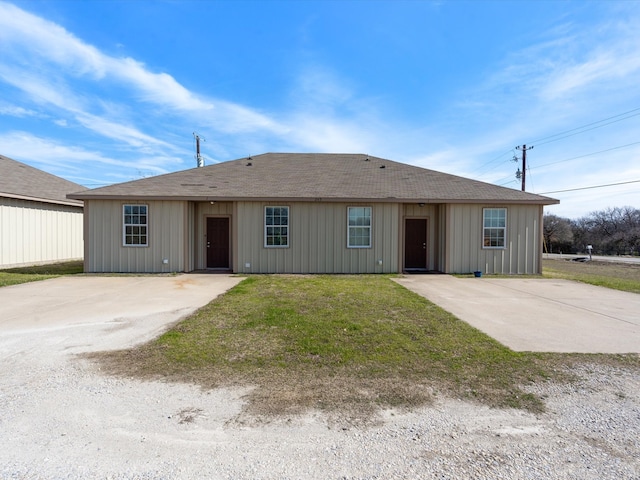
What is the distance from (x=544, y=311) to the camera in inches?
261

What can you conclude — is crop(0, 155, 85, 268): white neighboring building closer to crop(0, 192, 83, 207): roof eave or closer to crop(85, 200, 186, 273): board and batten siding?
crop(0, 192, 83, 207): roof eave

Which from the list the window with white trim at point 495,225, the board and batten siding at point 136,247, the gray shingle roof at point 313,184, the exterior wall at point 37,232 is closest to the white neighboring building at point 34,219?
the exterior wall at point 37,232

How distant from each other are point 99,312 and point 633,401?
296 inches

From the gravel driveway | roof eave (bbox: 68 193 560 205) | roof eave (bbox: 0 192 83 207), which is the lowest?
the gravel driveway

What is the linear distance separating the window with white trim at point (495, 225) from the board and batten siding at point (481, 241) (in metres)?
0.12

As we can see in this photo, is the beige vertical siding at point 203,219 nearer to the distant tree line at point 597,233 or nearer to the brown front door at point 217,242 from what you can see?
the brown front door at point 217,242

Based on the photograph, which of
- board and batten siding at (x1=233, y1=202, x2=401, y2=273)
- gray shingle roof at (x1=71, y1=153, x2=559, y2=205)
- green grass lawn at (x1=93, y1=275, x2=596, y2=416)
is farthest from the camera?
board and batten siding at (x1=233, y1=202, x2=401, y2=273)

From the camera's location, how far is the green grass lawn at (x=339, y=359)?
3.21m

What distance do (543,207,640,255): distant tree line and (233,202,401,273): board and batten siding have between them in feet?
92.4

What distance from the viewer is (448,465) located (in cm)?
225

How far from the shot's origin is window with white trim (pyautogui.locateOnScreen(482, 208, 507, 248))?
12.7m

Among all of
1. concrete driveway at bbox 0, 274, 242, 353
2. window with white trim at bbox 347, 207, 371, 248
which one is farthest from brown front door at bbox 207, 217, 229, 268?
window with white trim at bbox 347, 207, 371, 248

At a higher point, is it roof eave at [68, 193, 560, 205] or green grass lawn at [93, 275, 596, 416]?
roof eave at [68, 193, 560, 205]

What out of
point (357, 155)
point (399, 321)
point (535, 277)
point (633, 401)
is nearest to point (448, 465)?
point (633, 401)
